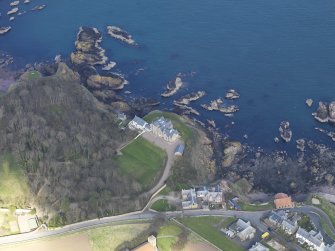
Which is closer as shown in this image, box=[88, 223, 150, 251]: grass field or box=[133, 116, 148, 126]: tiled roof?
box=[88, 223, 150, 251]: grass field

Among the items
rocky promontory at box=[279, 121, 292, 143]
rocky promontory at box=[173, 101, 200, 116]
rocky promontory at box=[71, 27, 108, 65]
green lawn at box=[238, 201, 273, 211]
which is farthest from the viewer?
rocky promontory at box=[71, 27, 108, 65]

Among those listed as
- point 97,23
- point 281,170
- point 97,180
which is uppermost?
point 97,23

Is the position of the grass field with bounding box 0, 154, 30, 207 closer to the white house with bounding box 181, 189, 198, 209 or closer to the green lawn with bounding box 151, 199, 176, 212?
the green lawn with bounding box 151, 199, 176, 212

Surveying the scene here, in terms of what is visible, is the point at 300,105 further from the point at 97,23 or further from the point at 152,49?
the point at 97,23

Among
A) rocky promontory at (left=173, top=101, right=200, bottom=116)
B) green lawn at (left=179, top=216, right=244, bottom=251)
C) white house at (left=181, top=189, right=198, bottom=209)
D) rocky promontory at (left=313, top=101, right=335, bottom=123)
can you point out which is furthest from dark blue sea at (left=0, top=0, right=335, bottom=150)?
green lawn at (left=179, top=216, right=244, bottom=251)

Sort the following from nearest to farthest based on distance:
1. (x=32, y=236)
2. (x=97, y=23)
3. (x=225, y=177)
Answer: (x=32, y=236) < (x=225, y=177) < (x=97, y=23)

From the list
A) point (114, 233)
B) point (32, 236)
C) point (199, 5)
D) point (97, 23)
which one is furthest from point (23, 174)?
point (199, 5)

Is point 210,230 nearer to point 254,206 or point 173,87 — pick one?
point 254,206

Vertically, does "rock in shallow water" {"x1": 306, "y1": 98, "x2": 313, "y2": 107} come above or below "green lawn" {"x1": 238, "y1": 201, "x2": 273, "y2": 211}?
above
